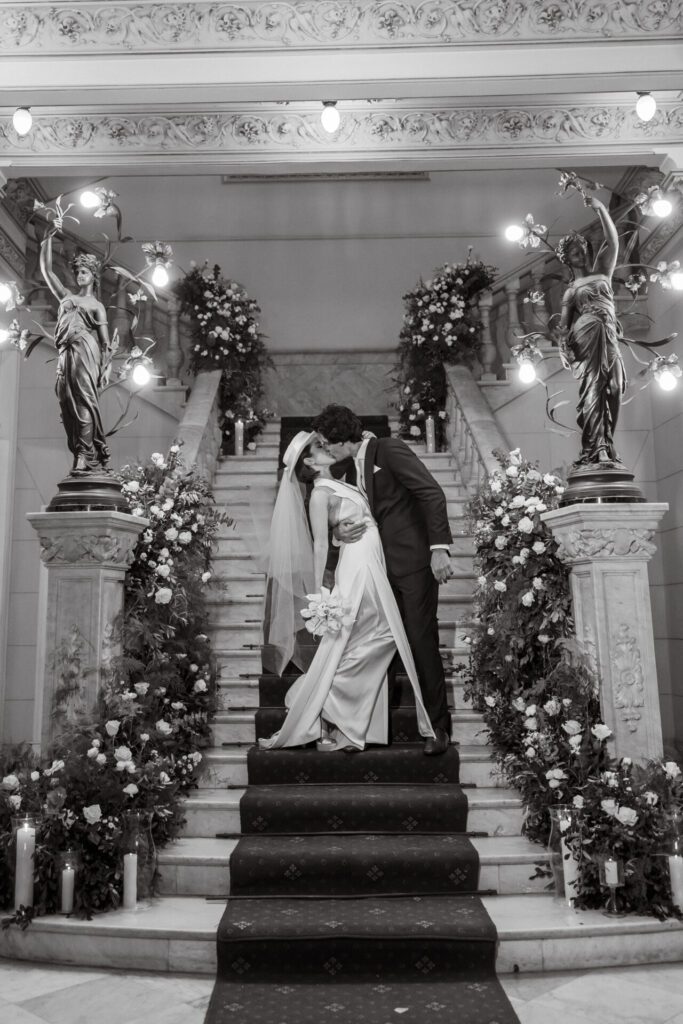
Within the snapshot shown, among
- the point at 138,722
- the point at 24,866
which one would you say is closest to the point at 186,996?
the point at 24,866

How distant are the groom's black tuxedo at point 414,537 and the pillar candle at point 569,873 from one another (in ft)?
3.50

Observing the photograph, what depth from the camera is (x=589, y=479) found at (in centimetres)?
476

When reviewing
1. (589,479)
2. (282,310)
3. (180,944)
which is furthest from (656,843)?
(282,310)

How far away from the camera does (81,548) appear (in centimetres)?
475

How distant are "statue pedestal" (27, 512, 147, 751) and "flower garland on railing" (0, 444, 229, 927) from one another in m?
0.02

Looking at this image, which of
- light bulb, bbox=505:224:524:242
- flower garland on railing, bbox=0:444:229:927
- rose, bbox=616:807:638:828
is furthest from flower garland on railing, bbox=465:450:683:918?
flower garland on railing, bbox=0:444:229:927

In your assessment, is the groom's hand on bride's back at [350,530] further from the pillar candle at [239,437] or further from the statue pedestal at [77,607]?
the pillar candle at [239,437]

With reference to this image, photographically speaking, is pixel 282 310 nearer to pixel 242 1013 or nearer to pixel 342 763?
pixel 342 763

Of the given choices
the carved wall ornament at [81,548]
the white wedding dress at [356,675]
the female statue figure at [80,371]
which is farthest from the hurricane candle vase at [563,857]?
the female statue figure at [80,371]

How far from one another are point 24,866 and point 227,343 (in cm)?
692

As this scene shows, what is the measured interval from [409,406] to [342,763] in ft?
19.5

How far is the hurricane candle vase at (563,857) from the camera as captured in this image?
4.14 m

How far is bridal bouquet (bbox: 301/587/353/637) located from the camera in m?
4.89

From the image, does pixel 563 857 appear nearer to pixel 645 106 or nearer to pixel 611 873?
pixel 611 873
